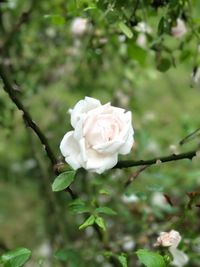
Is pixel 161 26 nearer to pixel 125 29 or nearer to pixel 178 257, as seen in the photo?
pixel 125 29

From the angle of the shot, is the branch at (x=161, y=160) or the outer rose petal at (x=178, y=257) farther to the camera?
the outer rose petal at (x=178, y=257)

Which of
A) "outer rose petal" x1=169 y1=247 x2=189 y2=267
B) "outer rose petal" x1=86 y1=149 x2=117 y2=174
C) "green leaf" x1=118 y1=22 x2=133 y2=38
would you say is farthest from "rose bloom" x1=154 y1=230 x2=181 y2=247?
"green leaf" x1=118 y1=22 x2=133 y2=38

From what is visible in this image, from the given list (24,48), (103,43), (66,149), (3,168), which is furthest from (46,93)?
(66,149)

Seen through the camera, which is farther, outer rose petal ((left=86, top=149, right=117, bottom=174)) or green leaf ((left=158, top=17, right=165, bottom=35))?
green leaf ((left=158, top=17, right=165, bottom=35))

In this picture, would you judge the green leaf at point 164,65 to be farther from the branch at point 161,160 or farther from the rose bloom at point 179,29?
the branch at point 161,160

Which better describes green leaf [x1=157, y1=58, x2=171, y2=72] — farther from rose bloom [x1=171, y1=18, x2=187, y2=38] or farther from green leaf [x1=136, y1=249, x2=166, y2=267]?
green leaf [x1=136, y1=249, x2=166, y2=267]

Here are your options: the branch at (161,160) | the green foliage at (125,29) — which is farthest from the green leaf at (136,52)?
the branch at (161,160)

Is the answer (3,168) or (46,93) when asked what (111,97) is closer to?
(46,93)
